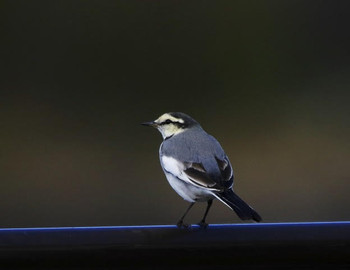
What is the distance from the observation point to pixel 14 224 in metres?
5.01

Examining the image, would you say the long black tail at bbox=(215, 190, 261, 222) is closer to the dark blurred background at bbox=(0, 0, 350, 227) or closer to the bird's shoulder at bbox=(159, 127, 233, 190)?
the bird's shoulder at bbox=(159, 127, 233, 190)

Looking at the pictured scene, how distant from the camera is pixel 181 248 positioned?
4.56 ft

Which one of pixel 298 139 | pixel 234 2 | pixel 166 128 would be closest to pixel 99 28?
pixel 234 2

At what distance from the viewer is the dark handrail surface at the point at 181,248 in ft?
4.46

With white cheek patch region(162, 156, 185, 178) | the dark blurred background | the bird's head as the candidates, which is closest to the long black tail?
white cheek patch region(162, 156, 185, 178)

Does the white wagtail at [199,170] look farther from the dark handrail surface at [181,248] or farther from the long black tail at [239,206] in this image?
the dark handrail surface at [181,248]

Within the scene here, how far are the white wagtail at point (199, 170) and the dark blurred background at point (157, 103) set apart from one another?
2.53 meters

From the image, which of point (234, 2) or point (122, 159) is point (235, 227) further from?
point (234, 2)

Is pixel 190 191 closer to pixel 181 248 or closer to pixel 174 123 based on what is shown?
pixel 174 123

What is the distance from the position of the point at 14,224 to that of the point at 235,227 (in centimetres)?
376

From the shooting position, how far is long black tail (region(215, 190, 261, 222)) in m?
1.92

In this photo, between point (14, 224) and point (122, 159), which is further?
point (122, 159)

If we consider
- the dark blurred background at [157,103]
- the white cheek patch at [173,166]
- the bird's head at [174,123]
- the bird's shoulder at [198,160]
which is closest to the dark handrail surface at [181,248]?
the bird's shoulder at [198,160]

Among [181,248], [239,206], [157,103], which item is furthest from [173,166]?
[157,103]
